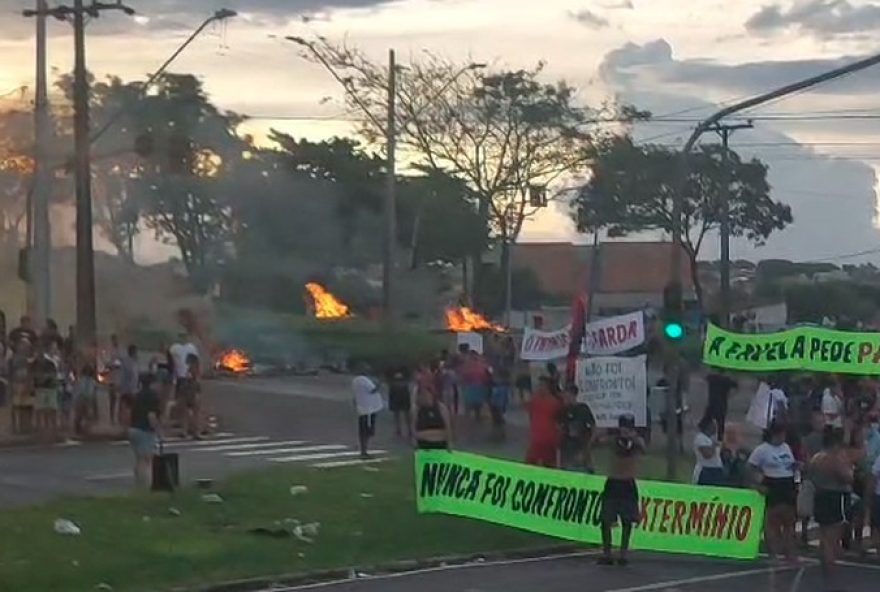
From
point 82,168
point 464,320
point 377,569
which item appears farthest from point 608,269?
point 377,569

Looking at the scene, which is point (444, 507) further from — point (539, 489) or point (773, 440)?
point (773, 440)

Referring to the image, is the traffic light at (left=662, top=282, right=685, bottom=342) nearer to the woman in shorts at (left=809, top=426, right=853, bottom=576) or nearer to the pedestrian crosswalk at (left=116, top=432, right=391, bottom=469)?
the woman in shorts at (left=809, top=426, right=853, bottom=576)

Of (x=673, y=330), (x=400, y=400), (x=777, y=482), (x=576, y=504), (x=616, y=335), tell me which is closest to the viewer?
(x=777, y=482)

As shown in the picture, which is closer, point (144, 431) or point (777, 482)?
point (777, 482)

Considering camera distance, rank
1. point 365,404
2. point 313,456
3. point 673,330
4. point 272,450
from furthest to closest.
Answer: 1. point 272,450
2. point 313,456
3. point 365,404
4. point 673,330

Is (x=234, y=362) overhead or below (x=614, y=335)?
below

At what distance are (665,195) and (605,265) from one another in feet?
54.4

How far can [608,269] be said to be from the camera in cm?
8438

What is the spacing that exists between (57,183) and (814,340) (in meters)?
23.0

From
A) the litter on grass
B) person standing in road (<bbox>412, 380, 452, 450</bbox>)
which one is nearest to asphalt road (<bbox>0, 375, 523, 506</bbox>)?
the litter on grass

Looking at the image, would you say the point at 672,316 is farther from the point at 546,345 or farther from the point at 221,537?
the point at 221,537

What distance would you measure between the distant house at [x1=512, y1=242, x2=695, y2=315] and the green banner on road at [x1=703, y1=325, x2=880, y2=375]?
2060 inches

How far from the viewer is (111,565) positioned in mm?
16453

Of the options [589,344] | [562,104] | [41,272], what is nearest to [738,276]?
[562,104]
